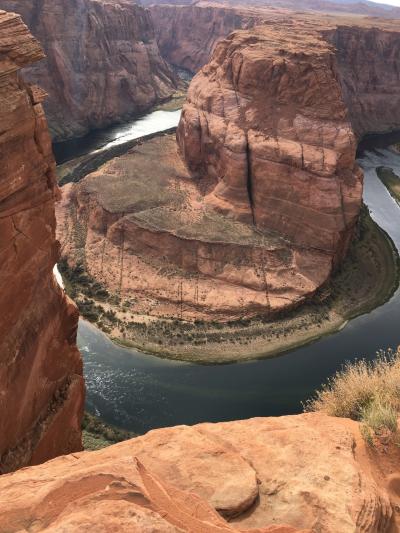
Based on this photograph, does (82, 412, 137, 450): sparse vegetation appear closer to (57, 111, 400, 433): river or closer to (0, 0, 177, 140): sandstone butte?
(57, 111, 400, 433): river

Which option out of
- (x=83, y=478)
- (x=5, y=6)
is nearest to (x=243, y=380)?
(x=83, y=478)

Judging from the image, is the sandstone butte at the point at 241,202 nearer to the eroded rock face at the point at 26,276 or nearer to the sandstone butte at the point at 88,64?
the eroded rock face at the point at 26,276

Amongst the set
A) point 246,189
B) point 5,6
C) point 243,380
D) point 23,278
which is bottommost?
point 243,380

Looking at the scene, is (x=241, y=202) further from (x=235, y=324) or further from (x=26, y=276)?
(x=26, y=276)

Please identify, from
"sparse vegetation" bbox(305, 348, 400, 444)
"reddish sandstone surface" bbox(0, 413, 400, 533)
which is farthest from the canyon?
"sparse vegetation" bbox(305, 348, 400, 444)

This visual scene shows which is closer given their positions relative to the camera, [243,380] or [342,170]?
[243,380]

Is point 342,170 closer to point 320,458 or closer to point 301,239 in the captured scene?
point 301,239

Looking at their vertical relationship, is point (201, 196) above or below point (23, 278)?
below
